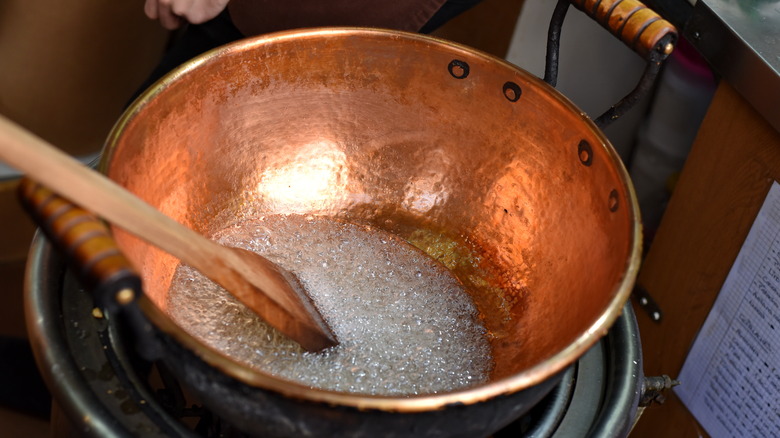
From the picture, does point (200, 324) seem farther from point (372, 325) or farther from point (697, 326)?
point (697, 326)

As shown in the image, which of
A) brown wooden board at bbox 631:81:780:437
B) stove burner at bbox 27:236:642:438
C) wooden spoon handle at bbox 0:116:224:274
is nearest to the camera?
wooden spoon handle at bbox 0:116:224:274

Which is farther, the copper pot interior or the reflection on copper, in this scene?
the reflection on copper

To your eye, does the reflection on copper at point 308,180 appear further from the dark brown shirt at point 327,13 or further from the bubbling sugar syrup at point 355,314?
the dark brown shirt at point 327,13

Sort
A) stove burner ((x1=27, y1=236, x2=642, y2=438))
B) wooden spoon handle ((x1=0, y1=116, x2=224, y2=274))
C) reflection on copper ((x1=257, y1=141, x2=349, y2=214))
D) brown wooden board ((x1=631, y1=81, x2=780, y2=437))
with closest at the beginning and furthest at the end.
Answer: wooden spoon handle ((x1=0, y1=116, x2=224, y2=274))
stove burner ((x1=27, y1=236, x2=642, y2=438))
reflection on copper ((x1=257, y1=141, x2=349, y2=214))
brown wooden board ((x1=631, y1=81, x2=780, y2=437))

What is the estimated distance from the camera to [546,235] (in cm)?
71

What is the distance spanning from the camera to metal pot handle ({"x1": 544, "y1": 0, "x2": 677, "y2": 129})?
0.60 metres

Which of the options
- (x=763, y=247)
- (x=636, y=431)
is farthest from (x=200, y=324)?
(x=636, y=431)

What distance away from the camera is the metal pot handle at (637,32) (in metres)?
0.60

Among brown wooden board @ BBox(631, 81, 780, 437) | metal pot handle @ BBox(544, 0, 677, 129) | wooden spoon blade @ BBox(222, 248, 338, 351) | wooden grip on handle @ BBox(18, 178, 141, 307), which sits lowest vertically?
brown wooden board @ BBox(631, 81, 780, 437)

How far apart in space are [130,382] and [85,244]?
0.65ft

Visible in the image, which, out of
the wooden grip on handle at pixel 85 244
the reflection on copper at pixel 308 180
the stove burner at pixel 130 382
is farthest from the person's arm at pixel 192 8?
the wooden grip on handle at pixel 85 244

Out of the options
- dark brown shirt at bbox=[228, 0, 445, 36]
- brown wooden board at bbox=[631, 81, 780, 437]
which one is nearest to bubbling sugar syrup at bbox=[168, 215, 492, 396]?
dark brown shirt at bbox=[228, 0, 445, 36]

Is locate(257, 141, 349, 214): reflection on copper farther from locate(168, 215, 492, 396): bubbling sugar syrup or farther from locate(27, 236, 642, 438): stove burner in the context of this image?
locate(27, 236, 642, 438): stove burner

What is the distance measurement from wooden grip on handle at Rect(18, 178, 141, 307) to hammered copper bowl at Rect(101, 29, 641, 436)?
0.09 meters
